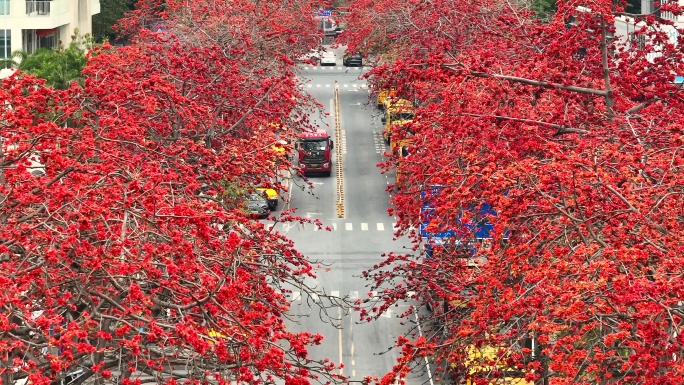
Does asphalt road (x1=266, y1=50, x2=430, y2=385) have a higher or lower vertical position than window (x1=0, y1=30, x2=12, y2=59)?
lower

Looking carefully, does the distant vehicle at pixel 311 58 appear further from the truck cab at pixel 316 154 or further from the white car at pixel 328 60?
the white car at pixel 328 60

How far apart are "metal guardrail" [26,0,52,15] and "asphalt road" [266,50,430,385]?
14.0 metres

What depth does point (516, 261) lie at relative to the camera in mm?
15984

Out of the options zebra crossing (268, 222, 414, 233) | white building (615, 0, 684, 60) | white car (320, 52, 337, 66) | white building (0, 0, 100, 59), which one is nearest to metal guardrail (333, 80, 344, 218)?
zebra crossing (268, 222, 414, 233)

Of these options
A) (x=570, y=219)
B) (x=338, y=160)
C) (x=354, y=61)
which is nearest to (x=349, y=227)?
(x=338, y=160)

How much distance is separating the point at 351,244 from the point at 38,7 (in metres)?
22.1

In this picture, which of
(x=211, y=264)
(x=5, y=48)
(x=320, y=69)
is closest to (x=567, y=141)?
(x=211, y=264)

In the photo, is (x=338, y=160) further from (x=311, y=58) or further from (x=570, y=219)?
(x=570, y=219)

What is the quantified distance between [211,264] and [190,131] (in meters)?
9.53

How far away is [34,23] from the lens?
58.9m

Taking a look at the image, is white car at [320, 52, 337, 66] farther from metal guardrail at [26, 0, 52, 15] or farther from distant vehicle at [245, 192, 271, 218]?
distant vehicle at [245, 192, 271, 218]

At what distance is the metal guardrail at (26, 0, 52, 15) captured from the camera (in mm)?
59125

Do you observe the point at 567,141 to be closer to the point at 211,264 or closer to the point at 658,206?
the point at 658,206

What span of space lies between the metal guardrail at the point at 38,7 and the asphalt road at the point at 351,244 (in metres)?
14.0
